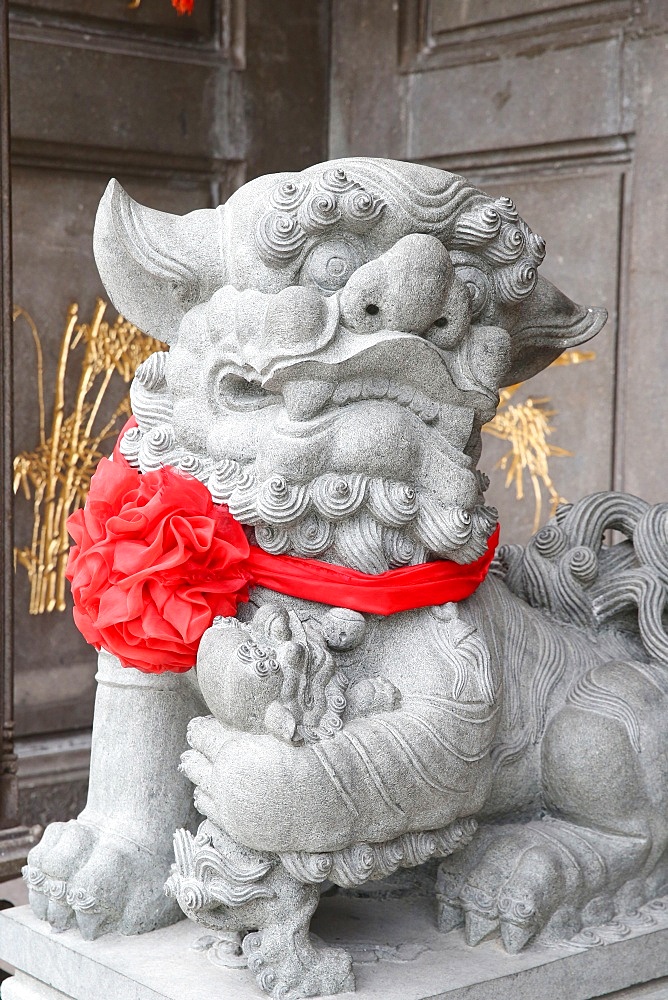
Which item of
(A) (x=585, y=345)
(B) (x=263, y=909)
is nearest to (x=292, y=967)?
(B) (x=263, y=909)

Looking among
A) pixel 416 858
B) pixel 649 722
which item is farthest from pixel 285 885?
pixel 649 722

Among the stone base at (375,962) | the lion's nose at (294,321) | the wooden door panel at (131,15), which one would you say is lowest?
the stone base at (375,962)

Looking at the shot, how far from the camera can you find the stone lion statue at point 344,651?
1.26 m

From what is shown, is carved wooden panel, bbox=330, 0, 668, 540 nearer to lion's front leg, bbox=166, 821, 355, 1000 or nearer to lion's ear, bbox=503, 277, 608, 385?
lion's ear, bbox=503, 277, 608, 385

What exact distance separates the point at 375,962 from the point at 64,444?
1.71 metres


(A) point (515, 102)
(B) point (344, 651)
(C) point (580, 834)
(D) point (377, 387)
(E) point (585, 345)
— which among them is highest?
(A) point (515, 102)

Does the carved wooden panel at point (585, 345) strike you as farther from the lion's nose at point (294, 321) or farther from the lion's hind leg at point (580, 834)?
the lion's nose at point (294, 321)

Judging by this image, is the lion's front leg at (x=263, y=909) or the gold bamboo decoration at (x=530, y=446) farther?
the gold bamboo decoration at (x=530, y=446)

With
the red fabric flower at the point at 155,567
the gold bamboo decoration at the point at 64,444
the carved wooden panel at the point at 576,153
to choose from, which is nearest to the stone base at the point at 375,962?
the red fabric flower at the point at 155,567

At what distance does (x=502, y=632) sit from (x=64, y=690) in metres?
1.61

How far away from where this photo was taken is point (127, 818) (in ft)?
4.65

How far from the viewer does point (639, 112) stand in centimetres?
237

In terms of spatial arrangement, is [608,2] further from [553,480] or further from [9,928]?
[9,928]

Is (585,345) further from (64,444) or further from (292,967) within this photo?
(292,967)
